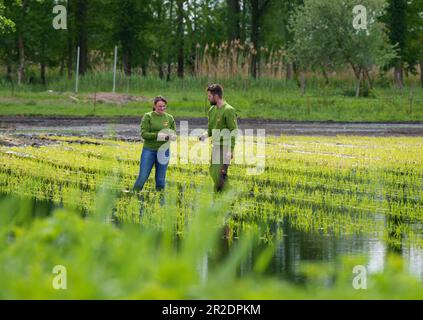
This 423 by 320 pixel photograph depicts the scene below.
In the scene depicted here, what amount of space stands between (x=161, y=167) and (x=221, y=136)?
2.42m

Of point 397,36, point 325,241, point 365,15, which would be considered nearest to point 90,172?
point 325,241

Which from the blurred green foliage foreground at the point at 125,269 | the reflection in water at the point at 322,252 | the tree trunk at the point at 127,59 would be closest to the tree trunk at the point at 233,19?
the tree trunk at the point at 127,59

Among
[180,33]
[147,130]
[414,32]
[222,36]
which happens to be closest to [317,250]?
[147,130]

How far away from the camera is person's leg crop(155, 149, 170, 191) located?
1788 centimetres

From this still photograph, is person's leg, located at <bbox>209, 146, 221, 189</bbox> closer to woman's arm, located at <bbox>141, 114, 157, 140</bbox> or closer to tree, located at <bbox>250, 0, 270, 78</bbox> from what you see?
woman's arm, located at <bbox>141, 114, 157, 140</bbox>

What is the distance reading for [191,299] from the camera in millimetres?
4570

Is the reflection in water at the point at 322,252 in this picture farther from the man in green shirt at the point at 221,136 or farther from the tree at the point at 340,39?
the tree at the point at 340,39

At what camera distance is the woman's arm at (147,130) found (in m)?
17.7

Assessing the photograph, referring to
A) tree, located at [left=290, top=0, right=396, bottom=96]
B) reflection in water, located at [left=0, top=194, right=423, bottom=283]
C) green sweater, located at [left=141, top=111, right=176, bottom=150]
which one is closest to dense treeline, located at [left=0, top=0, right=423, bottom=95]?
tree, located at [left=290, top=0, right=396, bottom=96]

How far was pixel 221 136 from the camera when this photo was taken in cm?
1566

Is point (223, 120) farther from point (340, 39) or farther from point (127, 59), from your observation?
point (127, 59)

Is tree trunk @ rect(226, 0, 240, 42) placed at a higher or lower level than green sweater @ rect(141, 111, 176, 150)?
higher

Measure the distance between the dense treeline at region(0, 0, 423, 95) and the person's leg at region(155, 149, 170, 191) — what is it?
119 feet
